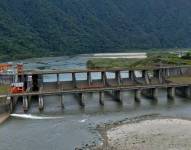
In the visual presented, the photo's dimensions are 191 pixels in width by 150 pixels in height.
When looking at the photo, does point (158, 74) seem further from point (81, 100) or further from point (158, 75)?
point (81, 100)

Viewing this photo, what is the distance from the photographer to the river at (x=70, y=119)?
50000mm

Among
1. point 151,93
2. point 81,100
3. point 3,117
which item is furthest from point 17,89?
point 151,93

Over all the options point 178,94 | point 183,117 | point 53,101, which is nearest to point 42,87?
point 53,101

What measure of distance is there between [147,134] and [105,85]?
37188 mm

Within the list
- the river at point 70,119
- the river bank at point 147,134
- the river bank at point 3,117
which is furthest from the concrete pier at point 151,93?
the river bank at point 3,117

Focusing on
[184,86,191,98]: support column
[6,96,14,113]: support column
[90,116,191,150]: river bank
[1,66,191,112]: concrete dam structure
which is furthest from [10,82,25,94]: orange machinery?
[184,86,191,98]: support column

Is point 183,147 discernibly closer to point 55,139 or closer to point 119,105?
point 55,139

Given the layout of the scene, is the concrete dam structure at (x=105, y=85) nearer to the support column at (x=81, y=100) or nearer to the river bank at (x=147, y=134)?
the support column at (x=81, y=100)

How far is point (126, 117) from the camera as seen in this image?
6269 centimetres

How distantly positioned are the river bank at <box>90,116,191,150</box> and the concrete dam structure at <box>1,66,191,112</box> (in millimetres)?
14838

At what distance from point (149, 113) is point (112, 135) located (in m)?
14.5

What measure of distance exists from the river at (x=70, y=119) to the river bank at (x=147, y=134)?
191cm

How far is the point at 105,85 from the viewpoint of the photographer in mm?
87500

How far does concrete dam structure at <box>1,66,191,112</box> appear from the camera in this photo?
71562 mm
